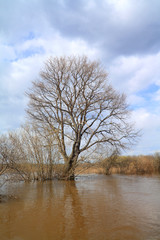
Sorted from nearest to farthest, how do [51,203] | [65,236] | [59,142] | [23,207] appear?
[65,236] < [23,207] < [51,203] < [59,142]

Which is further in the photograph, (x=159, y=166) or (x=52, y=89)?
(x=159, y=166)

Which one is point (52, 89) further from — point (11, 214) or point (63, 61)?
point (11, 214)

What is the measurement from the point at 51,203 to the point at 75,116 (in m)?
10.3

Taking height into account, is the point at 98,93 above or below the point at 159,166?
above

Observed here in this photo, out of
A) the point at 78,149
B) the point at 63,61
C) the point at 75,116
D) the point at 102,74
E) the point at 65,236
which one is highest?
the point at 63,61

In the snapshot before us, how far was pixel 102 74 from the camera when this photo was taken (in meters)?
17.8

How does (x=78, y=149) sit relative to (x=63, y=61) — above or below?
below

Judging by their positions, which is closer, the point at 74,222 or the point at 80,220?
the point at 74,222

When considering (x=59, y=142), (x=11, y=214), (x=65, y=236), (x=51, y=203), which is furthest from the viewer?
(x=59, y=142)

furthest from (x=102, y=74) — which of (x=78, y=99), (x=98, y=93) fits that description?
(x=78, y=99)

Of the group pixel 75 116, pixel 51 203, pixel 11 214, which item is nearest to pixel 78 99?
pixel 75 116

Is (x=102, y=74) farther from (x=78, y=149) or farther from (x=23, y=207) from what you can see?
(x=23, y=207)

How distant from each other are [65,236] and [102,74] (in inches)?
598

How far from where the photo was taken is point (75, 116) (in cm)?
1739
